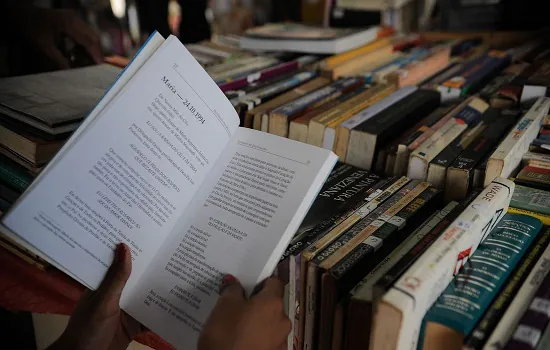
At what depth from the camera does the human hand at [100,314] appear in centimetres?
58

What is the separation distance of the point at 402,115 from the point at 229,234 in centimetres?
46

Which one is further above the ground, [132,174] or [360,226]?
[132,174]

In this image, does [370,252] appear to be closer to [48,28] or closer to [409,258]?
[409,258]

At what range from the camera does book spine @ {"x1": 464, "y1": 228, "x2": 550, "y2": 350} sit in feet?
1.47

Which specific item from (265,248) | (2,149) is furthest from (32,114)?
(265,248)

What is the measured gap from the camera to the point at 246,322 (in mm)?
500

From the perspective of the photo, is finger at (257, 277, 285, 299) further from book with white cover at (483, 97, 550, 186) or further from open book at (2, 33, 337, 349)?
book with white cover at (483, 97, 550, 186)

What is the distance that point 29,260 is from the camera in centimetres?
74

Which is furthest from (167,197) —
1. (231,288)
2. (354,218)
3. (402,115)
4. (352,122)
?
(402,115)

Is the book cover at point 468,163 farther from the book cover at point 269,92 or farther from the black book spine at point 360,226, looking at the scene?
the book cover at point 269,92

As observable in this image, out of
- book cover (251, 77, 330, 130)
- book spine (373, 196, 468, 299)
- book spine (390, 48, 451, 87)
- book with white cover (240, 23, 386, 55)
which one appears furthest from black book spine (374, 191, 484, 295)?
book with white cover (240, 23, 386, 55)

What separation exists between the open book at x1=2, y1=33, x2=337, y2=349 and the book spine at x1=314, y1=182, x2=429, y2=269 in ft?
0.18

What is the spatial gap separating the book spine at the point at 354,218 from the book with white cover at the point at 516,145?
130 mm

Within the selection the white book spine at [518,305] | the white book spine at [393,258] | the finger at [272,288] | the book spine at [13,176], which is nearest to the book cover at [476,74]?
the white book spine at [393,258]
